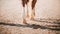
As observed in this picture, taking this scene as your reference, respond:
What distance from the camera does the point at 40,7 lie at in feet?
6.83

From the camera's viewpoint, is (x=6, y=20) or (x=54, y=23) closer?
(x=54, y=23)

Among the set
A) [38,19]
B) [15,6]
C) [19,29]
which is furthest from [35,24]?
[15,6]

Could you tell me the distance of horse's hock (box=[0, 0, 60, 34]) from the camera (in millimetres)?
2039

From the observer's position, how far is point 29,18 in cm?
210

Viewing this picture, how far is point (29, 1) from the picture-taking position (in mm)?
2105

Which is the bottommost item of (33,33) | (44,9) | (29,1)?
(33,33)

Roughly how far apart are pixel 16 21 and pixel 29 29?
259 millimetres

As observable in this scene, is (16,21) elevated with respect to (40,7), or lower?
lower

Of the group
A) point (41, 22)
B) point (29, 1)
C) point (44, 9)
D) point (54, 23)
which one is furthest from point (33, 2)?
point (54, 23)

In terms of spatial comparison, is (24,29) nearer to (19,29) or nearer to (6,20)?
(19,29)

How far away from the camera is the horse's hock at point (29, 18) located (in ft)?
6.69

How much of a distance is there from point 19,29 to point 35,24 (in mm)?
278

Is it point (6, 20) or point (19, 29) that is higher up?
point (6, 20)

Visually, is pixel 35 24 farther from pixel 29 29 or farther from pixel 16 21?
pixel 16 21
